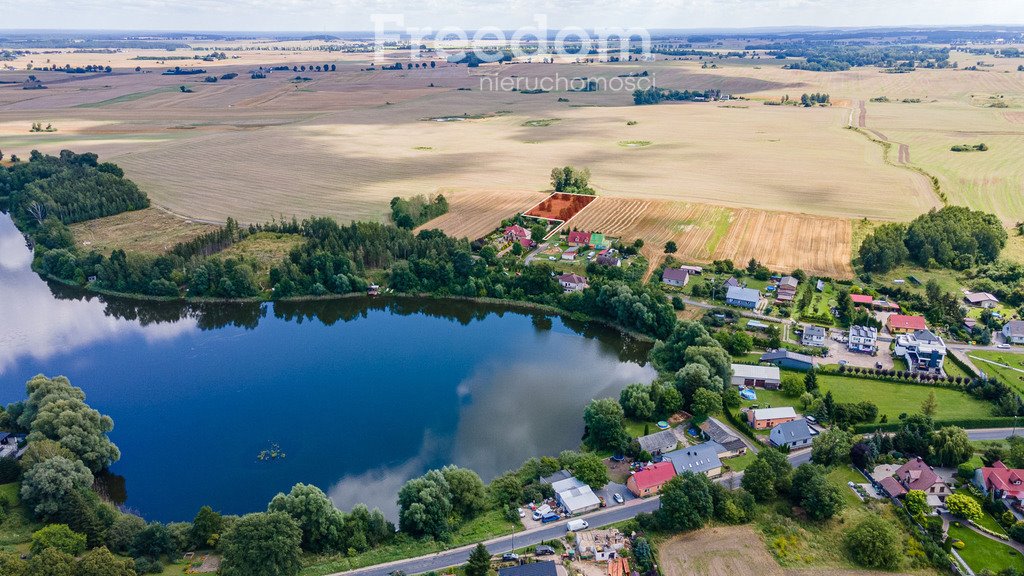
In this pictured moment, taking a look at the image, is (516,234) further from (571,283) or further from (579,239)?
(571,283)

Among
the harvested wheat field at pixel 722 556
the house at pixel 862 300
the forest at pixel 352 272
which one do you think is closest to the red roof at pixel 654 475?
the harvested wheat field at pixel 722 556

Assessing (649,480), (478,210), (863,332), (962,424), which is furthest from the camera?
(478,210)

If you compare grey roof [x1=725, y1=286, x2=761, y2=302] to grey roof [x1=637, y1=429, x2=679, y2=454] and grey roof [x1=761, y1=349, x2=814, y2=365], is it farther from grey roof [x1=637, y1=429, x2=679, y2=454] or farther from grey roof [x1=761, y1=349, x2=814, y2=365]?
grey roof [x1=637, y1=429, x2=679, y2=454]

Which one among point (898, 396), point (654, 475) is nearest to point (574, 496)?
point (654, 475)

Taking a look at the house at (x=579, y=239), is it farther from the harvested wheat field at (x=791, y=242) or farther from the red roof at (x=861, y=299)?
the red roof at (x=861, y=299)

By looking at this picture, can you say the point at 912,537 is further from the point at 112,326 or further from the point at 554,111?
the point at 554,111

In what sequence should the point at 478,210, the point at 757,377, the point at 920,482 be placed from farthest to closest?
the point at 478,210
the point at 757,377
the point at 920,482

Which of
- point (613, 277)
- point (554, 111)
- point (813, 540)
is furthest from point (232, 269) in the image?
point (554, 111)
